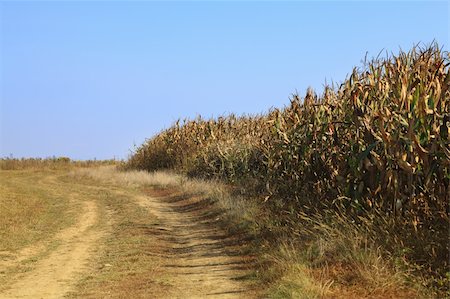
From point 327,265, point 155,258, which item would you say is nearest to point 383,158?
point 327,265

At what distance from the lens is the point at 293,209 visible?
39.6 ft

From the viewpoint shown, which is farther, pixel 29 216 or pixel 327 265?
pixel 29 216

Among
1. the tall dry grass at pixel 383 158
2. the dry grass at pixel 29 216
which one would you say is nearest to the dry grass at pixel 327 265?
the tall dry grass at pixel 383 158

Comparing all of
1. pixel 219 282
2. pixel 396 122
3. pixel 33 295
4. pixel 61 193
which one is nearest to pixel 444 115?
pixel 396 122

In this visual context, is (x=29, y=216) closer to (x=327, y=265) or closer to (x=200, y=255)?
(x=200, y=255)

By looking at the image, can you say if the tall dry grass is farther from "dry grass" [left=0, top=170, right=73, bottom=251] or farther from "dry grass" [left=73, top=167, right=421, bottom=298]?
"dry grass" [left=0, top=170, right=73, bottom=251]

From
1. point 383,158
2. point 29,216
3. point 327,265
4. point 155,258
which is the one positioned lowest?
point 155,258

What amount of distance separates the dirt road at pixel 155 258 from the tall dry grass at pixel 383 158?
6.32 ft

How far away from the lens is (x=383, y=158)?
8.68m

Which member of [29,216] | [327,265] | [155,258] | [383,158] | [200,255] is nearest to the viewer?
[327,265]

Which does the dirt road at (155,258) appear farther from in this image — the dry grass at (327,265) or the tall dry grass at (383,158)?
the tall dry grass at (383,158)

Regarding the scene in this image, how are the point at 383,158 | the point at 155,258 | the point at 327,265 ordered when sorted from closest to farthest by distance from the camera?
the point at 327,265 < the point at 383,158 < the point at 155,258

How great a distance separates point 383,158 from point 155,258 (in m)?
5.11

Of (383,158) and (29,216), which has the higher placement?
(383,158)
